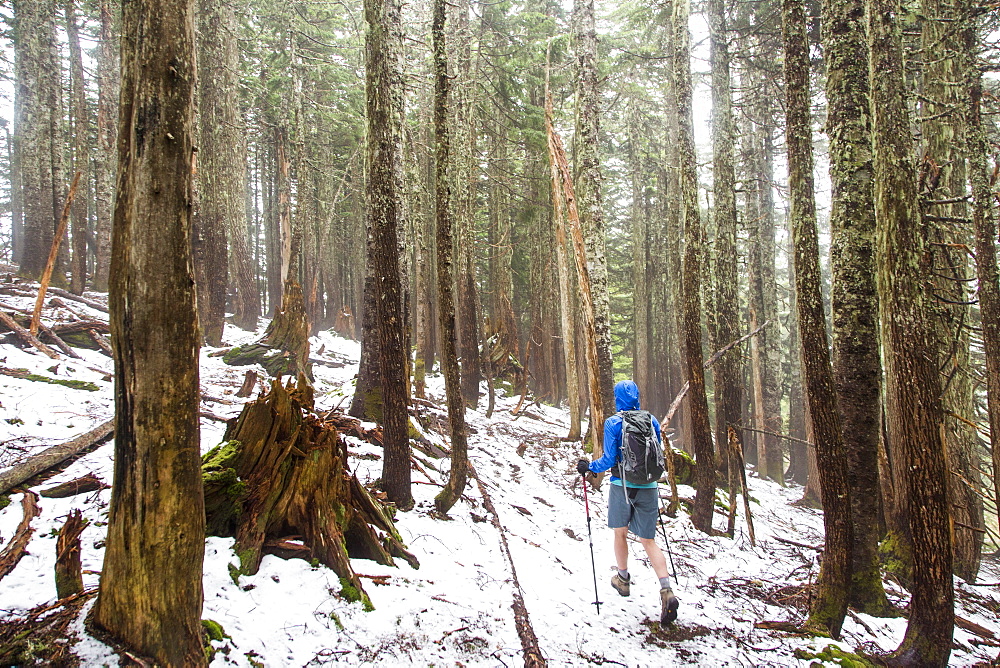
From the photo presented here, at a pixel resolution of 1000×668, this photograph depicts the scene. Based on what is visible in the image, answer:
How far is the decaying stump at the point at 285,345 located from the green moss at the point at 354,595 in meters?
7.59

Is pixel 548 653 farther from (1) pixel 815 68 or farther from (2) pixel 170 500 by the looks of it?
(1) pixel 815 68

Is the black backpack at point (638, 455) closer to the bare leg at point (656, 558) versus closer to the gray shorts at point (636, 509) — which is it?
the gray shorts at point (636, 509)

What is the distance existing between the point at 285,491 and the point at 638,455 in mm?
3506

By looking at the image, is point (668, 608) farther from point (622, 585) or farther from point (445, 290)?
point (445, 290)

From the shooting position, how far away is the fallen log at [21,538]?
127 inches

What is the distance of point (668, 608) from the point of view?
5.02 m

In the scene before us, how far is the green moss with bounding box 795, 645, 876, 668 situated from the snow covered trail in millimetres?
88

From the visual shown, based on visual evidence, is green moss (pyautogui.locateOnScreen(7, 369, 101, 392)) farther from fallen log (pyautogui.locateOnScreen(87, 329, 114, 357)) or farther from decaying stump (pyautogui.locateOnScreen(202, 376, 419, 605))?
decaying stump (pyautogui.locateOnScreen(202, 376, 419, 605))

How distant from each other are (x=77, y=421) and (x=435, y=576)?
15.4ft

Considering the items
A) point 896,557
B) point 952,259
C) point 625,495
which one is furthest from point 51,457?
point 952,259

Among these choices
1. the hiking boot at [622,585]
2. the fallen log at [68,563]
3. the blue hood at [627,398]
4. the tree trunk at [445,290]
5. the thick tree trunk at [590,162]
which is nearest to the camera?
the fallen log at [68,563]

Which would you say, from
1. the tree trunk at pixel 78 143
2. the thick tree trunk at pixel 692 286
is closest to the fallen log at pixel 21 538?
the thick tree trunk at pixel 692 286

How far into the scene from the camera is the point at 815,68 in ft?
34.7

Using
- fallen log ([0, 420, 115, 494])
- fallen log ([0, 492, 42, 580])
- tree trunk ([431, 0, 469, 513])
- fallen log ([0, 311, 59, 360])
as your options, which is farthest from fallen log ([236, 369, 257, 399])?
fallen log ([0, 492, 42, 580])
